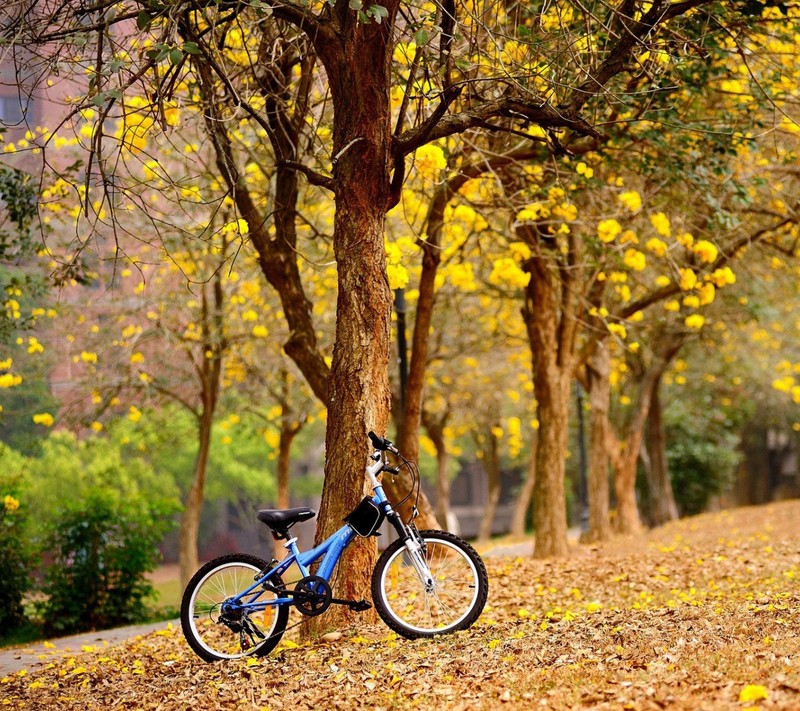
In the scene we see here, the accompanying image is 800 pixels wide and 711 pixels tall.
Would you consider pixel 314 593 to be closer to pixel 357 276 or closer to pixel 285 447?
pixel 357 276

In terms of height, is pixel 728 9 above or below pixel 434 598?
above

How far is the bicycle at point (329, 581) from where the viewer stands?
21.2 feet

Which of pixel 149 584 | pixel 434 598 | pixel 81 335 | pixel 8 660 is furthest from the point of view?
pixel 81 335

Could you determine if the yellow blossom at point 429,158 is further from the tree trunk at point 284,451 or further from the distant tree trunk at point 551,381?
the tree trunk at point 284,451

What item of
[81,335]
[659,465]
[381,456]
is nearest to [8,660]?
[381,456]

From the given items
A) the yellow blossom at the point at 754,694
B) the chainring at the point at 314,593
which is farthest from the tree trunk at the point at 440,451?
the yellow blossom at the point at 754,694

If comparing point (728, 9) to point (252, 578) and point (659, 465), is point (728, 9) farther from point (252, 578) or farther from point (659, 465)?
point (659, 465)

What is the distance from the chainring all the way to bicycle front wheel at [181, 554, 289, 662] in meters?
0.16

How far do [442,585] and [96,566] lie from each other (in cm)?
698

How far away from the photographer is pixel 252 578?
6723 millimetres

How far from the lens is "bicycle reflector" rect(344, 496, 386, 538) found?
655cm

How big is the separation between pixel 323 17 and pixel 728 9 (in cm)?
336

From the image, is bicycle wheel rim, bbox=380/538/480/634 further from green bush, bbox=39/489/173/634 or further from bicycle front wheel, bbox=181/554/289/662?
green bush, bbox=39/489/173/634

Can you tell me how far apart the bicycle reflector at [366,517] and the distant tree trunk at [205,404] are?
844 cm
